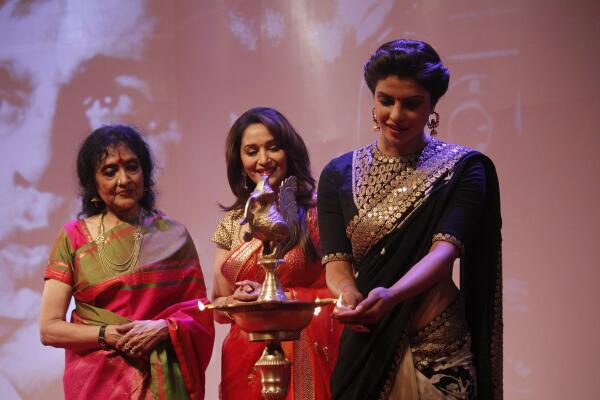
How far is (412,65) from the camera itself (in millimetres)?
2109

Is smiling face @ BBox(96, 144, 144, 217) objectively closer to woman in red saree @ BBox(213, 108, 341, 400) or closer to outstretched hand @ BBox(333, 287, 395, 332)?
woman in red saree @ BBox(213, 108, 341, 400)

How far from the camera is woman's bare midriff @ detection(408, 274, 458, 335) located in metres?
2.05

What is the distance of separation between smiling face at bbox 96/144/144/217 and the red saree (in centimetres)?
38

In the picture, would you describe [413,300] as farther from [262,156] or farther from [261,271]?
[262,156]

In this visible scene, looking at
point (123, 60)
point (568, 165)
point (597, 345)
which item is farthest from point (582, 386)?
point (123, 60)

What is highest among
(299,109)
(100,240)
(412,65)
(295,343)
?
(299,109)

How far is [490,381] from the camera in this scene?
2062 millimetres

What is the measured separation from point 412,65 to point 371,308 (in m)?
0.59

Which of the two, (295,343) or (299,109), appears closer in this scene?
(295,343)

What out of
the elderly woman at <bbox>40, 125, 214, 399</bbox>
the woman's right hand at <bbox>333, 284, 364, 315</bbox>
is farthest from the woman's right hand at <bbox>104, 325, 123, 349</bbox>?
the woman's right hand at <bbox>333, 284, 364, 315</bbox>

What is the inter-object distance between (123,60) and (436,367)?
309 cm

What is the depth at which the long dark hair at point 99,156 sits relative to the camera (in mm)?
3045

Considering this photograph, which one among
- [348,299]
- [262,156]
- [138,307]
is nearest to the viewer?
[348,299]

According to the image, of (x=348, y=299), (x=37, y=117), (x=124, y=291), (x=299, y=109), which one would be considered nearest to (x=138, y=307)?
(x=124, y=291)
